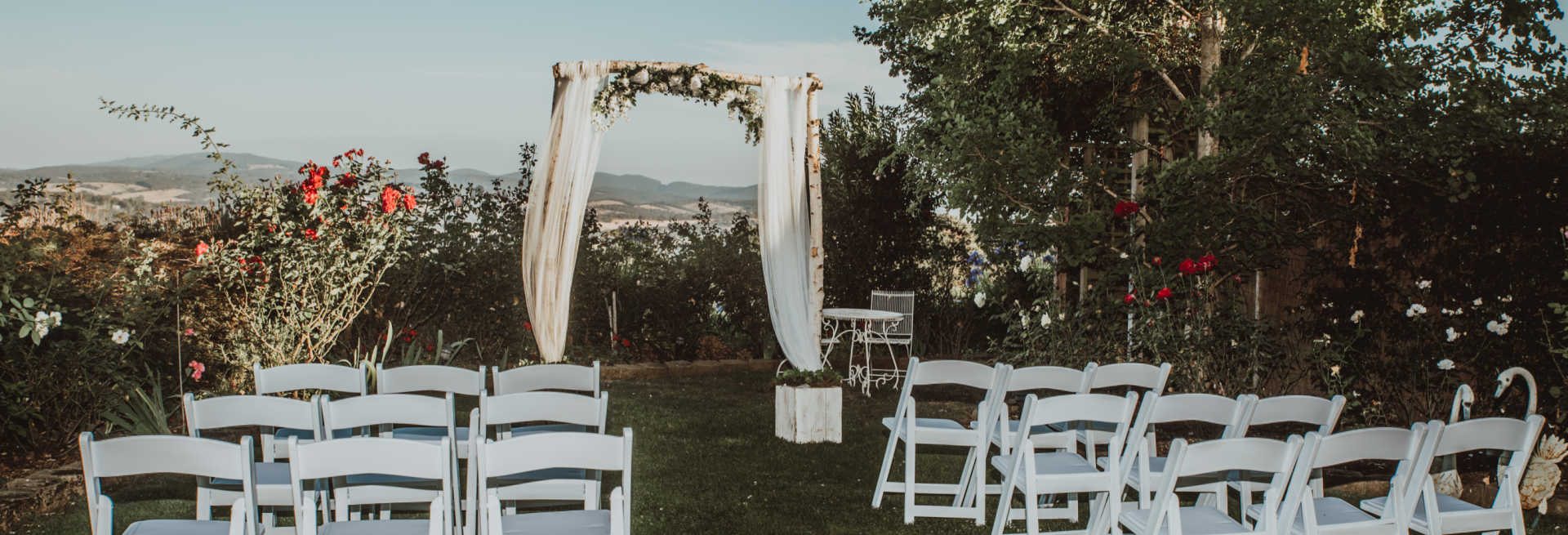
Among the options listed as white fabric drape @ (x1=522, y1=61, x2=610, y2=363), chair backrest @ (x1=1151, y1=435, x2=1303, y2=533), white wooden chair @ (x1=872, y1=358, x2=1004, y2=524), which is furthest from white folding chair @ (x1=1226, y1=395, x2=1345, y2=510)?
white fabric drape @ (x1=522, y1=61, x2=610, y2=363)

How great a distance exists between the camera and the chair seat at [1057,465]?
3.60 meters

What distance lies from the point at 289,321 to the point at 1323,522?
5.10 metres

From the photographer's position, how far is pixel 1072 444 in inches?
169

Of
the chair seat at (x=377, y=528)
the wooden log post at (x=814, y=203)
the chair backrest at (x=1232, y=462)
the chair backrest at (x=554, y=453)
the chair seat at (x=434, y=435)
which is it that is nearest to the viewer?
the chair backrest at (x=554, y=453)

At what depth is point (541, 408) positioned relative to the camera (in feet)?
10.7

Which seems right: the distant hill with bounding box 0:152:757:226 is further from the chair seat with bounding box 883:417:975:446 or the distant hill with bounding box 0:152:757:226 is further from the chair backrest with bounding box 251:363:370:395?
the chair seat with bounding box 883:417:975:446

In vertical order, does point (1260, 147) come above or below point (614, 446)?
above

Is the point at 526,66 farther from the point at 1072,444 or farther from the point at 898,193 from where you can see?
the point at 1072,444

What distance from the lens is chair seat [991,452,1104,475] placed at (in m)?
3.60

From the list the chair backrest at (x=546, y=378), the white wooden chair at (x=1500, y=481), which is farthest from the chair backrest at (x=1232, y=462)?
the chair backrest at (x=546, y=378)

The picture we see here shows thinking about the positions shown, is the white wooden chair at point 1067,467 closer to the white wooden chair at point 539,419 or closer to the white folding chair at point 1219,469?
the white folding chair at point 1219,469

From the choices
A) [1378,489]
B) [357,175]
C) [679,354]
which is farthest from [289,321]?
[1378,489]

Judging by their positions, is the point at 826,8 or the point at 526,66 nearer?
the point at 826,8

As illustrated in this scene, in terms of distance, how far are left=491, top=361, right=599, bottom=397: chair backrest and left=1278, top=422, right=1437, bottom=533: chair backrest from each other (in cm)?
246
